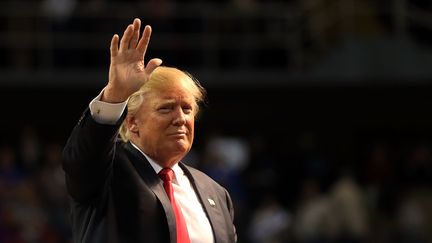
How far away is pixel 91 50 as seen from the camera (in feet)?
54.1

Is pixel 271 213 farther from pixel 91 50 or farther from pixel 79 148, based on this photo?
pixel 79 148

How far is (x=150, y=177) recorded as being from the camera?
4.61 metres

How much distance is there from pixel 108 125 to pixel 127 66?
224 mm

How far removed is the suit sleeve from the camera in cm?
420

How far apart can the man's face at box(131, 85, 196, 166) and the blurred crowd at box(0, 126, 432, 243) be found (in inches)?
331

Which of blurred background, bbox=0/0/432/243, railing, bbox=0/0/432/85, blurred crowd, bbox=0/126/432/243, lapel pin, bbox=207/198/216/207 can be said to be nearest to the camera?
lapel pin, bbox=207/198/216/207

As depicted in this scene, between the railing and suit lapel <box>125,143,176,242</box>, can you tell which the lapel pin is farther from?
the railing

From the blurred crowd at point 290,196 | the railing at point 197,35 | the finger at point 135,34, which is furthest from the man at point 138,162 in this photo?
the railing at point 197,35

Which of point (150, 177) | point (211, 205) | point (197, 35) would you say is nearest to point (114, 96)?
point (150, 177)

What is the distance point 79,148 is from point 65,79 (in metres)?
12.3

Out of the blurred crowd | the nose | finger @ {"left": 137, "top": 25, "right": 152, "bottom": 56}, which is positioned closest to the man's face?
the nose

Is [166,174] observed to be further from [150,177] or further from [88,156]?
[88,156]

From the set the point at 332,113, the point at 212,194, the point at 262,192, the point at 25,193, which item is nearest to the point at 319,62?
the point at 332,113

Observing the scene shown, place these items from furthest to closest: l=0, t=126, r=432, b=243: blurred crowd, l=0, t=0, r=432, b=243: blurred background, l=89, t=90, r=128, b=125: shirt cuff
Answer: l=0, t=0, r=432, b=243: blurred background → l=0, t=126, r=432, b=243: blurred crowd → l=89, t=90, r=128, b=125: shirt cuff
